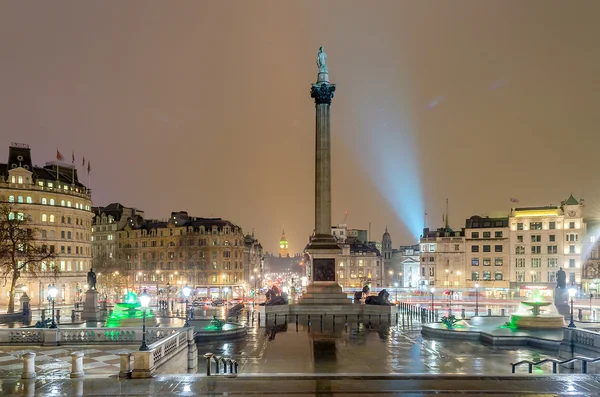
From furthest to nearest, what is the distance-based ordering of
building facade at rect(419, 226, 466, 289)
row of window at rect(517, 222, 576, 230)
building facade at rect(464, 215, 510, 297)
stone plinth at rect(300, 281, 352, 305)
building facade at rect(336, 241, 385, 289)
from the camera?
building facade at rect(336, 241, 385, 289), building facade at rect(419, 226, 466, 289), building facade at rect(464, 215, 510, 297), row of window at rect(517, 222, 576, 230), stone plinth at rect(300, 281, 352, 305)

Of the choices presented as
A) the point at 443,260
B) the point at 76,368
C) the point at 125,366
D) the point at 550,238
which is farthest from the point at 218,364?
the point at 443,260

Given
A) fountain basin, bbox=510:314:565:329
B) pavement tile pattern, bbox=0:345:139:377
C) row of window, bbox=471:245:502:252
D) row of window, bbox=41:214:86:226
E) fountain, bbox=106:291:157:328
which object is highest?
row of window, bbox=41:214:86:226

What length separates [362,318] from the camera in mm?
44844

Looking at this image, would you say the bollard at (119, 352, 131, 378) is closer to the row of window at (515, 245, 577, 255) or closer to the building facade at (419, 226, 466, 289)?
the row of window at (515, 245, 577, 255)

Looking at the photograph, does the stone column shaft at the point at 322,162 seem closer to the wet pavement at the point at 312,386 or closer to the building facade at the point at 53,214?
the wet pavement at the point at 312,386

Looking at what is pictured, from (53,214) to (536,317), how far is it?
74.5 meters

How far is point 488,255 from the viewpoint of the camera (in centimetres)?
10794

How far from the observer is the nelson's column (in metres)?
50.0

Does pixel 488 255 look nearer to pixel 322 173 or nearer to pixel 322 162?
pixel 322 173

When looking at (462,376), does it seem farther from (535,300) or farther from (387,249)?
(387,249)

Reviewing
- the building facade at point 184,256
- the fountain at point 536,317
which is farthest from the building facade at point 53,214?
the fountain at point 536,317

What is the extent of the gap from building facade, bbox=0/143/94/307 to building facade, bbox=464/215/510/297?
75.4 meters

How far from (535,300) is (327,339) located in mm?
15549

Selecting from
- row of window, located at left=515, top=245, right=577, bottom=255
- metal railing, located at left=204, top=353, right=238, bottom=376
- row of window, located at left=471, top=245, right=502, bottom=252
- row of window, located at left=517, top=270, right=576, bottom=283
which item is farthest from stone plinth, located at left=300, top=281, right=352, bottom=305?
row of window, located at left=471, top=245, right=502, bottom=252
